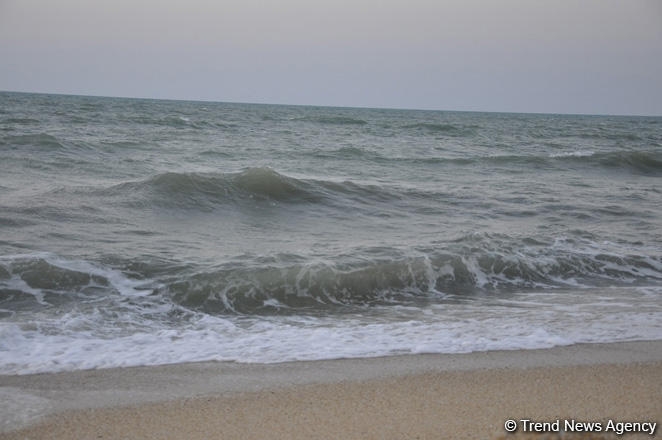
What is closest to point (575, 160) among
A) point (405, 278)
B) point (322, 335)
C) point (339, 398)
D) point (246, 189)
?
point (246, 189)

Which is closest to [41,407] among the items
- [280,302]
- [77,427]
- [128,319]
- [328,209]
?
[77,427]

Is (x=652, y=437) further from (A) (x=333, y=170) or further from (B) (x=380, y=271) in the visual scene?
(A) (x=333, y=170)

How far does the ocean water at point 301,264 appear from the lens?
441cm

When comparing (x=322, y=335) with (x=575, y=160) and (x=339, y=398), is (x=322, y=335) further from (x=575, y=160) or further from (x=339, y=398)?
(x=575, y=160)

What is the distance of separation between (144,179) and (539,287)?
759 cm

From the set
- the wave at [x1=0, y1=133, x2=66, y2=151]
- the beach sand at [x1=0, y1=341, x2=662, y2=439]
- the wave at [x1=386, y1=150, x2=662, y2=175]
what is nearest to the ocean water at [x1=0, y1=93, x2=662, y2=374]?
the beach sand at [x1=0, y1=341, x2=662, y2=439]

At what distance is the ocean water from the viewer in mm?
4406

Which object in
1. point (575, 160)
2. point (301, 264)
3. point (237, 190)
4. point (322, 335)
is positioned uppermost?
point (575, 160)

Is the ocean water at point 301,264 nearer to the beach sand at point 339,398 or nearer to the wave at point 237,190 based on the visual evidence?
the wave at point 237,190

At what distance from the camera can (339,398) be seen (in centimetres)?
331

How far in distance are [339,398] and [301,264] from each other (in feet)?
9.99

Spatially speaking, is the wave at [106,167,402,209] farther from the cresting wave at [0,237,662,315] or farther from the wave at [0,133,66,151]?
the wave at [0,133,66,151]

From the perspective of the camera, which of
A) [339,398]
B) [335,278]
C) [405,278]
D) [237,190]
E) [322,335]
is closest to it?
[339,398]

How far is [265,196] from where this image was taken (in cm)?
1065
